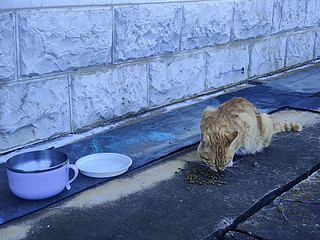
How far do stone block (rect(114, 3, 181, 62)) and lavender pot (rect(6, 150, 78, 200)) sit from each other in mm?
1663

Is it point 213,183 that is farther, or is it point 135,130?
point 135,130

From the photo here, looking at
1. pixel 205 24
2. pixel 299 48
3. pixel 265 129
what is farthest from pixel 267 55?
pixel 265 129

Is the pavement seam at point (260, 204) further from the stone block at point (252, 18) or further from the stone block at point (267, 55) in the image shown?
the stone block at point (267, 55)

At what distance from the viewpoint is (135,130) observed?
436 cm

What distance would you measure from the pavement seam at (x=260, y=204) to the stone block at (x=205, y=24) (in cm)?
237

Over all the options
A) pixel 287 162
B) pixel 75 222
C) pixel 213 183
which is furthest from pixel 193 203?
pixel 287 162

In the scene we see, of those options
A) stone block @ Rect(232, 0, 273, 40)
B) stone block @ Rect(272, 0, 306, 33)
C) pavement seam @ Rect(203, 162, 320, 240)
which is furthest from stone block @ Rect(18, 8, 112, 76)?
stone block @ Rect(272, 0, 306, 33)

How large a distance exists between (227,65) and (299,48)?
7.04 ft

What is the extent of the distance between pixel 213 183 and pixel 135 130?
4.28 feet

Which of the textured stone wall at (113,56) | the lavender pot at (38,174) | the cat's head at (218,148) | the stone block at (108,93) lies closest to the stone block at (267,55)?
the textured stone wall at (113,56)

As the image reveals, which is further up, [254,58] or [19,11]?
[19,11]

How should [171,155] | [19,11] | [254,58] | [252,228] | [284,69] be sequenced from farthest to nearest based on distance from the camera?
[284,69] < [254,58] < [171,155] < [19,11] < [252,228]

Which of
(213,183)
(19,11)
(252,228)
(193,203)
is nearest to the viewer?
(252,228)

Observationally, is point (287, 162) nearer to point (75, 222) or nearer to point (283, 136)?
point (283, 136)
